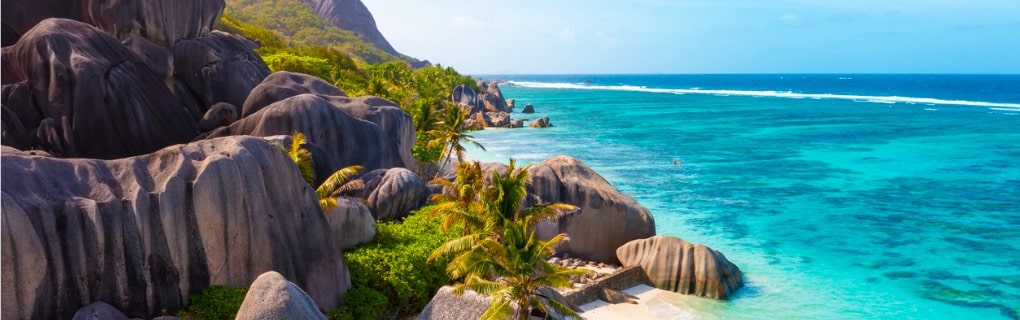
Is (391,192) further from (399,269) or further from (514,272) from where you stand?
(514,272)

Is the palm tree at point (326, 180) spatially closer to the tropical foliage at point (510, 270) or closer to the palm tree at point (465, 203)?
the palm tree at point (465, 203)

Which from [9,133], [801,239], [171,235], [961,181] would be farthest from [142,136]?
[961,181]

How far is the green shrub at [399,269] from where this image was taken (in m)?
21.1

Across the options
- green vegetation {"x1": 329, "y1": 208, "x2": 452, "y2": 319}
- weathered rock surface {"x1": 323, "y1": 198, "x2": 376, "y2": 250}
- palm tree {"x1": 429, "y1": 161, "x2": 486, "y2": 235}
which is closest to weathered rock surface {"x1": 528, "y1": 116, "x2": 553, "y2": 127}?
palm tree {"x1": 429, "y1": 161, "x2": 486, "y2": 235}

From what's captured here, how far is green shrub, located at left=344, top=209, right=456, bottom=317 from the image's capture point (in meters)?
21.1

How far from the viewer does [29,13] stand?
32.2 metres

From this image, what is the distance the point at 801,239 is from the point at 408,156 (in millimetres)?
20944

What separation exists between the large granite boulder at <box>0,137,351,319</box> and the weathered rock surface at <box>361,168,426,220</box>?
7.45 meters

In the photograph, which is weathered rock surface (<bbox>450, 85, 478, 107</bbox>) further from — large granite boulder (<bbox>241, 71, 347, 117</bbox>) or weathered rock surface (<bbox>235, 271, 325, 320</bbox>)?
weathered rock surface (<bbox>235, 271, 325, 320</bbox>)

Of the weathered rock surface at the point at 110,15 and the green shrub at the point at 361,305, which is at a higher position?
the weathered rock surface at the point at 110,15

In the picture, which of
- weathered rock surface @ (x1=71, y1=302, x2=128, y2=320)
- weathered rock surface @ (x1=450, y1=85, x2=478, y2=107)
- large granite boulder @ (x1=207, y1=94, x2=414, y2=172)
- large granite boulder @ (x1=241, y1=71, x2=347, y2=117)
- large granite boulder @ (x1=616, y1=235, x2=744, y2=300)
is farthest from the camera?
weathered rock surface @ (x1=450, y1=85, x2=478, y2=107)

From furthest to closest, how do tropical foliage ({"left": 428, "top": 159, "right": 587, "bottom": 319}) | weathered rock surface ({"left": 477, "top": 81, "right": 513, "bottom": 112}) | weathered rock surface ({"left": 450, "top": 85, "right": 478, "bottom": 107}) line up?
weathered rock surface ({"left": 477, "top": 81, "right": 513, "bottom": 112}) → weathered rock surface ({"left": 450, "top": 85, "right": 478, "bottom": 107}) → tropical foliage ({"left": 428, "top": 159, "right": 587, "bottom": 319})

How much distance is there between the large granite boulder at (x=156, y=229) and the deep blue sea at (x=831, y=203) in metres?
13.8

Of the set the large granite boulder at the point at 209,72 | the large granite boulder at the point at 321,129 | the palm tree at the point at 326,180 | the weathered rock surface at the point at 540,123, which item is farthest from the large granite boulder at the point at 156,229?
the weathered rock surface at the point at 540,123
